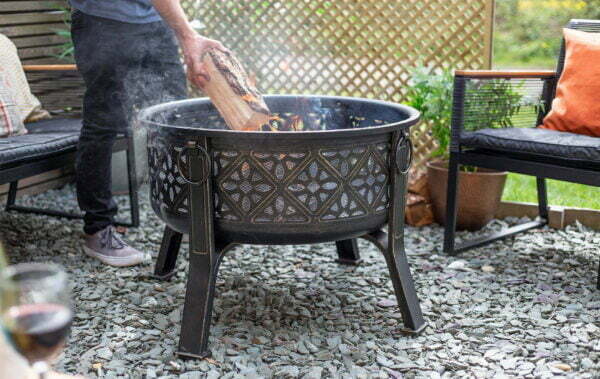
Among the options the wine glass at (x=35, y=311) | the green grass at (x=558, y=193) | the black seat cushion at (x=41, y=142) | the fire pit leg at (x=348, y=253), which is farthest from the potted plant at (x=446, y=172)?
the wine glass at (x=35, y=311)

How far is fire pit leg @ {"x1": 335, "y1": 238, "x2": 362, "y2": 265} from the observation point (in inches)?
104

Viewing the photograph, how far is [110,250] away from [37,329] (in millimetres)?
1918

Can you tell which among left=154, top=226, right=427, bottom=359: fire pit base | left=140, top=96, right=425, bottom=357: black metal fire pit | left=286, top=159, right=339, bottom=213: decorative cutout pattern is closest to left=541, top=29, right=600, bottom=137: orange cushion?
left=140, top=96, right=425, bottom=357: black metal fire pit

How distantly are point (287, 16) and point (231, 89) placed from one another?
5.93 feet

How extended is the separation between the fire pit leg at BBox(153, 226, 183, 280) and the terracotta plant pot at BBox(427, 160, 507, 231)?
128 centimetres

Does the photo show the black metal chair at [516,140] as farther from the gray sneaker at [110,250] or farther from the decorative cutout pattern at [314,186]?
the gray sneaker at [110,250]

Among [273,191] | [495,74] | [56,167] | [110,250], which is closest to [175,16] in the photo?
[273,191]

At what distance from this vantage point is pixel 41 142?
8.19ft

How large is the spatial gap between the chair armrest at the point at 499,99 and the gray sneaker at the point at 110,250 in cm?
138

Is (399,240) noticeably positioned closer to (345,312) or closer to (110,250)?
(345,312)

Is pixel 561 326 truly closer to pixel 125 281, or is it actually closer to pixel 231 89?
pixel 231 89

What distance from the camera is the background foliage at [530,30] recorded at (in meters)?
7.30

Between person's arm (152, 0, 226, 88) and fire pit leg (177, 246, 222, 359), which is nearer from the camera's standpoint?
fire pit leg (177, 246, 222, 359)

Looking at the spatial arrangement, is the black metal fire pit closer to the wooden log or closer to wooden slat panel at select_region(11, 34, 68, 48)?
the wooden log
